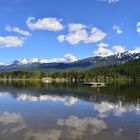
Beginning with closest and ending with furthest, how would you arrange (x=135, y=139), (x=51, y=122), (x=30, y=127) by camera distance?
(x=135, y=139), (x=30, y=127), (x=51, y=122)

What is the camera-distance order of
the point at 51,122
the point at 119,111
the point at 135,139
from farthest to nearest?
the point at 119,111, the point at 51,122, the point at 135,139

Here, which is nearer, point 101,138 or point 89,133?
point 101,138

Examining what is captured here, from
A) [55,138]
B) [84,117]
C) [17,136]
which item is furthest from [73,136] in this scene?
[84,117]

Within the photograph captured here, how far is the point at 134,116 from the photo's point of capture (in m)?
58.1

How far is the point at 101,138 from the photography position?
39.7 meters

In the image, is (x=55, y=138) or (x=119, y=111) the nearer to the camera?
(x=55, y=138)

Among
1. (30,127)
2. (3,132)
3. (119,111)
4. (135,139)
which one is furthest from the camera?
(119,111)

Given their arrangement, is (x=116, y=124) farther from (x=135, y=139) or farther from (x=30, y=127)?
(x=30, y=127)

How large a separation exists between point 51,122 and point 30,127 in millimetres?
5383

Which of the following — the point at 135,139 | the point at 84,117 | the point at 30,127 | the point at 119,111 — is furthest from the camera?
the point at 119,111

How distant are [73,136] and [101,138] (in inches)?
146

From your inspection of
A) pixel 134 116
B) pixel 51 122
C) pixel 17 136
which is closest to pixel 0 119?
pixel 51 122

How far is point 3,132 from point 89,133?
1128cm

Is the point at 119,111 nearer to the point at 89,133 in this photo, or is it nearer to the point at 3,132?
the point at 89,133
